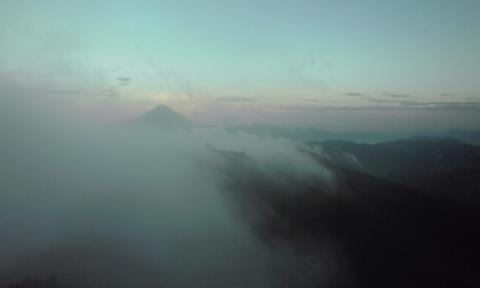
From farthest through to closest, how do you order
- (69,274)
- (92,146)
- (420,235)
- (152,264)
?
1. (92,146)
2. (420,235)
3. (152,264)
4. (69,274)

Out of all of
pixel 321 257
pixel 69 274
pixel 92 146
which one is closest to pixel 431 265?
pixel 321 257

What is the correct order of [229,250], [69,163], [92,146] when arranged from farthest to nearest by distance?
[92,146] < [69,163] < [229,250]

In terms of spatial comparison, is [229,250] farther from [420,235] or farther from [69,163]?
[69,163]

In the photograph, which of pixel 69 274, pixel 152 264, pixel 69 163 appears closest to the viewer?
pixel 69 274

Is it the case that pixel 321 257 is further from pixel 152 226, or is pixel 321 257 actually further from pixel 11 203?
pixel 11 203

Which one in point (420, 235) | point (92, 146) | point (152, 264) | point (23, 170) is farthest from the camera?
point (92, 146)

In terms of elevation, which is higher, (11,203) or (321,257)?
(11,203)

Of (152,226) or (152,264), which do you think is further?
(152,226)

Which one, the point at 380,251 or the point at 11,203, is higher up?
the point at 11,203

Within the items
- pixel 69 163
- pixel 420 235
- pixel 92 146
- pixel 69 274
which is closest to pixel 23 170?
pixel 69 163
